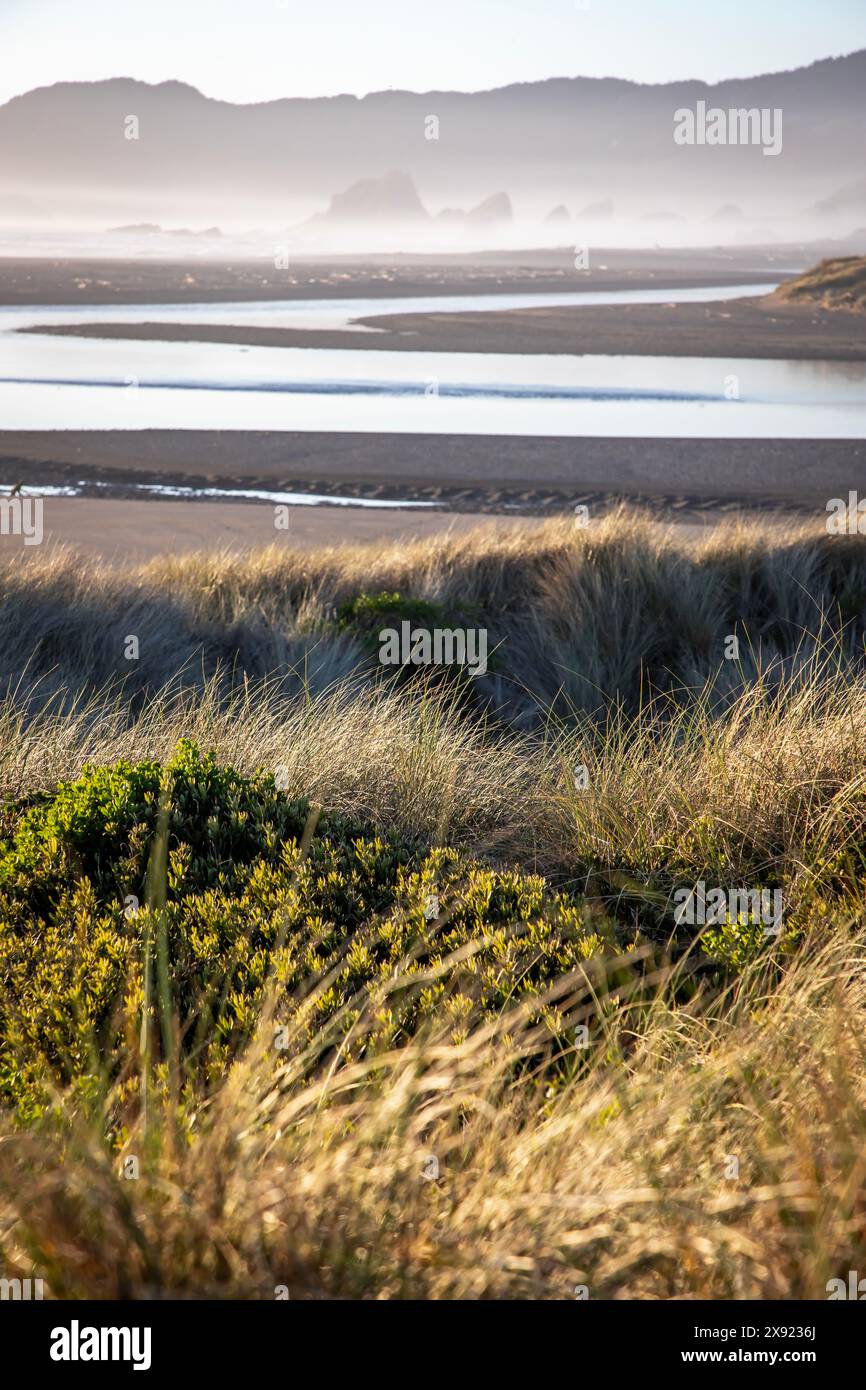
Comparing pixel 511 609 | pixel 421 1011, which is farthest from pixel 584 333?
pixel 421 1011

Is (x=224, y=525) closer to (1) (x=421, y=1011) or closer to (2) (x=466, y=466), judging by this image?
(2) (x=466, y=466)

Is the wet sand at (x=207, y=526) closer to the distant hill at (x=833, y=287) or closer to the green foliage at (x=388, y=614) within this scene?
the green foliage at (x=388, y=614)

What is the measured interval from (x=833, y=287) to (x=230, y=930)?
2427 inches

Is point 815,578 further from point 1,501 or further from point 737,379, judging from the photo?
point 737,379

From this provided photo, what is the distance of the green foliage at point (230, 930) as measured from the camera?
10.4 ft

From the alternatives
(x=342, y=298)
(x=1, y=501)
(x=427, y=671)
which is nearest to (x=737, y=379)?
(x=1, y=501)

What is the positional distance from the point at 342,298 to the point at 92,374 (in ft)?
142

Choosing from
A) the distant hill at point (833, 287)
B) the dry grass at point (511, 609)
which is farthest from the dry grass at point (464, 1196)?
the distant hill at point (833, 287)

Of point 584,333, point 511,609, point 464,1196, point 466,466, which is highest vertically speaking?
point 584,333

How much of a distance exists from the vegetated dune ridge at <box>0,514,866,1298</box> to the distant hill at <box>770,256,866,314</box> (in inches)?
2093

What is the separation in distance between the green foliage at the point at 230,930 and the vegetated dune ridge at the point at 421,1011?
0.6 inches

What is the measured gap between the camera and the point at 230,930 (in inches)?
147

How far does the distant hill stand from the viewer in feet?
177

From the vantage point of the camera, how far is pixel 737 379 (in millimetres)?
32062
